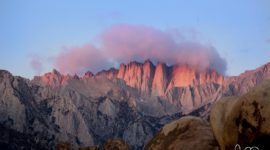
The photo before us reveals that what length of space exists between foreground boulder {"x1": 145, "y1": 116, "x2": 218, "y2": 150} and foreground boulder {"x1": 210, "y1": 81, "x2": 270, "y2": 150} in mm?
3796

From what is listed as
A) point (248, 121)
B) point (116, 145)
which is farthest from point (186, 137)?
point (116, 145)

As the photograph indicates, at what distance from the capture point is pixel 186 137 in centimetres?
3466

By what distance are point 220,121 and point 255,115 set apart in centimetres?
314

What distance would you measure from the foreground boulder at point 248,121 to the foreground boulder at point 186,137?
149 inches

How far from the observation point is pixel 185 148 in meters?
33.7

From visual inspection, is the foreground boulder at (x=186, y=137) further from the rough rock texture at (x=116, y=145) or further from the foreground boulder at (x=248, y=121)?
the rough rock texture at (x=116, y=145)

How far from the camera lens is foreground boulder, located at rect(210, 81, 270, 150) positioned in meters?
26.3

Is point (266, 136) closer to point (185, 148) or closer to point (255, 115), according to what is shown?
point (255, 115)

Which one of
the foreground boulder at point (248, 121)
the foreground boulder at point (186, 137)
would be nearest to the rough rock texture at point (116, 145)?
the foreground boulder at point (186, 137)

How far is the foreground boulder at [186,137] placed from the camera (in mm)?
33156

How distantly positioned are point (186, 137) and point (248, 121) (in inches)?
325

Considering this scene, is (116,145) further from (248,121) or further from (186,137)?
(248,121)

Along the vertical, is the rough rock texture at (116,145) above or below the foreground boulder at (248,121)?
below

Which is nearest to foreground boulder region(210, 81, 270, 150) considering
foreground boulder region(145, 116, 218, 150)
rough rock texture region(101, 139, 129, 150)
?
foreground boulder region(145, 116, 218, 150)
